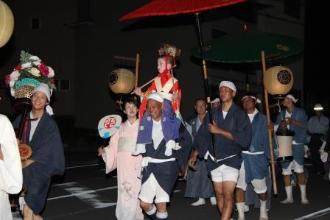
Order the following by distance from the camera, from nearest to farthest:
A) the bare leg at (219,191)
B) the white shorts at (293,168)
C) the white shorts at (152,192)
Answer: the white shorts at (152,192)
the bare leg at (219,191)
the white shorts at (293,168)

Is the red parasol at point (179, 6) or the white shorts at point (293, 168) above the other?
the red parasol at point (179, 6)

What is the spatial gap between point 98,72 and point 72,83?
152 centimetres

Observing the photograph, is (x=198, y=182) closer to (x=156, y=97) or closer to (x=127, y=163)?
(x=127, y=163)

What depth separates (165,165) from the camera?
6332mm

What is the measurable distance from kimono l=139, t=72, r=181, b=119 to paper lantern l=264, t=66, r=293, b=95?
2.02m

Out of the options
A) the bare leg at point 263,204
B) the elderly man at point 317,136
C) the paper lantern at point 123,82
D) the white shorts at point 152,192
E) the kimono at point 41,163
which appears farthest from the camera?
the elderly man at point 317,136

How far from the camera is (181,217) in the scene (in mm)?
8297

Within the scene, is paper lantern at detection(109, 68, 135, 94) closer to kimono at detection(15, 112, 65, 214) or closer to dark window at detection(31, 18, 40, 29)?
kimono at detection(15, 112, 65, 214)

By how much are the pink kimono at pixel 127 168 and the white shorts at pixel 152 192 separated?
378 mm

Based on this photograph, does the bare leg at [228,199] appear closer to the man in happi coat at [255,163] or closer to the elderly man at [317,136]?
the man in happi coat at [255,163]

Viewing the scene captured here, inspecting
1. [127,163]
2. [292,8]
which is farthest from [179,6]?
[292,8]

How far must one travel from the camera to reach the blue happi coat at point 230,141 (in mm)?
6547

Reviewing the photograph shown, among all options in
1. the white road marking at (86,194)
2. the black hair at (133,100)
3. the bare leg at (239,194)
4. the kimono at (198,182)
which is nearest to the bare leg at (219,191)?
the bare leg at (239,194)

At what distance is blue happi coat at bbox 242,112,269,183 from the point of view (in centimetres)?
760
